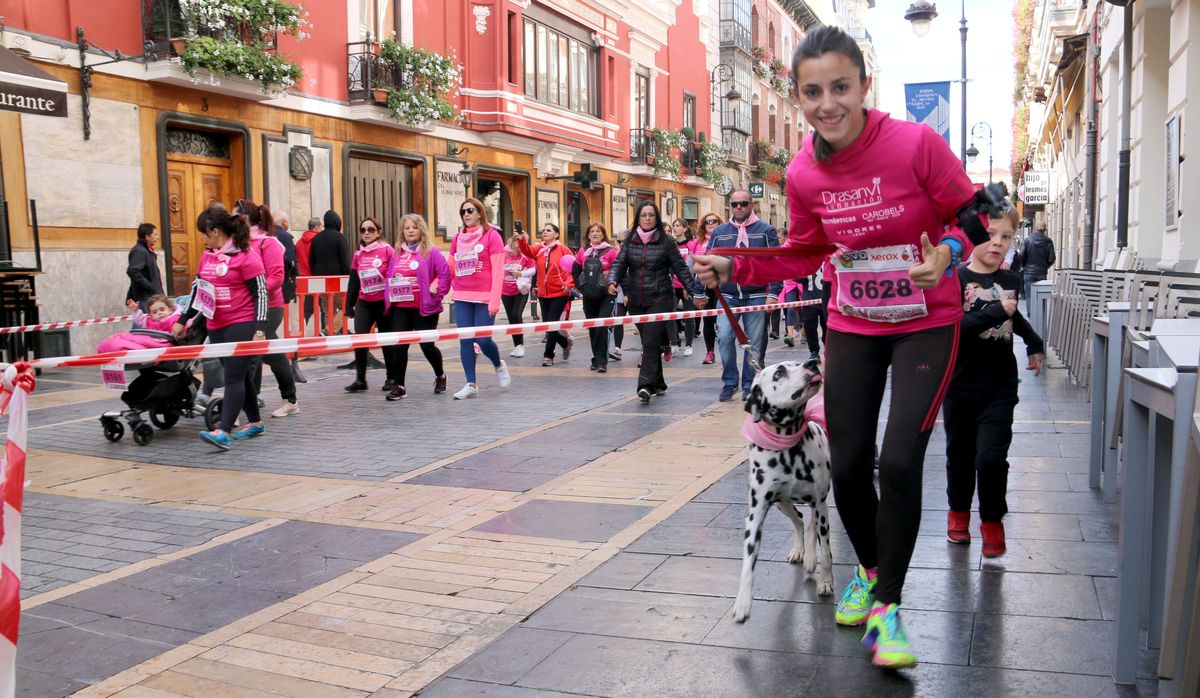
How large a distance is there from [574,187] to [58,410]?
65.9ft

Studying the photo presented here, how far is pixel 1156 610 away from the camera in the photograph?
3393 mm

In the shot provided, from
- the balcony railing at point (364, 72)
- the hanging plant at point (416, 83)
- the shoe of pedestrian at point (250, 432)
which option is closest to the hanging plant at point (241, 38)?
the balcony railing at point (364, 72)

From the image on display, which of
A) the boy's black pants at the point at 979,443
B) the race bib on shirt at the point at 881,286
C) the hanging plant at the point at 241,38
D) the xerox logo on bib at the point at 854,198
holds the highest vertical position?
the hanging plant at the point at 241,38

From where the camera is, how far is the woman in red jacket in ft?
46.1

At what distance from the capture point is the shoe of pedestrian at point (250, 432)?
27.5ft

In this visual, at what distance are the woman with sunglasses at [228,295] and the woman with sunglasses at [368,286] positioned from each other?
2574mm

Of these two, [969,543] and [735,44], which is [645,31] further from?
[969,543]

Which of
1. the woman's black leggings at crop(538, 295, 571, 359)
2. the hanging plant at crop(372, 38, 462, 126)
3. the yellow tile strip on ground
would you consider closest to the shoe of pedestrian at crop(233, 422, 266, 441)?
the yellow tile strip on ground

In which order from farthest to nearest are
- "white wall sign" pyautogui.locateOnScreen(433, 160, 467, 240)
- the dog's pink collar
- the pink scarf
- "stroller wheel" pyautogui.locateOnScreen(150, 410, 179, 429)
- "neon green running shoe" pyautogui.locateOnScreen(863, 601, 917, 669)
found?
1. "white wall sign" pyautogui.locateOnScreen(433, 160, 467, 240)
2. the pink scarf
3. "stroller wheel" pyautogui.locateOnScreen(150, 410, 179, 429)
4. the dog's pink collar
5. "neon green running shoe" pyautogui.locateOnScreen(863, 601, 917, 669)

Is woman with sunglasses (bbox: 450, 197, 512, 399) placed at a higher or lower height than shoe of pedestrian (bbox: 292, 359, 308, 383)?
higher

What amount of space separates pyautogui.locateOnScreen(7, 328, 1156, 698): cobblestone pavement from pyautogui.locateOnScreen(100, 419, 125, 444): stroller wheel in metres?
0.20

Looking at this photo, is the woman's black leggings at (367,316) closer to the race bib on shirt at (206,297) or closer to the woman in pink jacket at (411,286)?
the woman in pink jacket at (411,286)

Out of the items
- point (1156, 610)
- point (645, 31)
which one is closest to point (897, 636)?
point (1156, 610)

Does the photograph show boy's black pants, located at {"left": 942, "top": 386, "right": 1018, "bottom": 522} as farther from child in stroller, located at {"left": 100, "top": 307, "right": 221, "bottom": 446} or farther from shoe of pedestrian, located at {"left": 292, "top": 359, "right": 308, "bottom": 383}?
shoe of pedestrian, located at {"left": 292, "top": 359, "right": 308, "bottom": 383}
